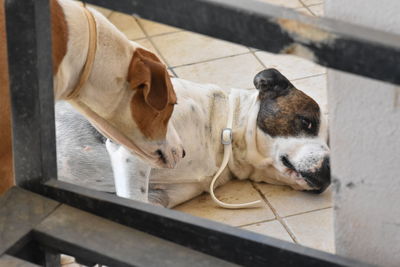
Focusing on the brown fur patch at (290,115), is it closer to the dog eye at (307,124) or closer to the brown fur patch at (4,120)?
the dog eye at (307,124)

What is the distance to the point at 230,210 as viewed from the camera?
10.8ft

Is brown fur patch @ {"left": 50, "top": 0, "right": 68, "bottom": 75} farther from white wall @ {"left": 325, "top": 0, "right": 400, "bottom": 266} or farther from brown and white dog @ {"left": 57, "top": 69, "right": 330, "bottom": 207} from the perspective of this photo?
white wall @ {"left": 325, "top": 0, "right": 400, "bottom": 266}

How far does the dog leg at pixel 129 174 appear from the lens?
10.2 ft

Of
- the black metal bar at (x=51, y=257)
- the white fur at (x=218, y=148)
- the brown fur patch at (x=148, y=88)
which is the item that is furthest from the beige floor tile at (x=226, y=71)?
the black metal bar at (x=51, y=257)

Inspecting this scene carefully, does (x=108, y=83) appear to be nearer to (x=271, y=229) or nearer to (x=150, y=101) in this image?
(x=150, y=101)

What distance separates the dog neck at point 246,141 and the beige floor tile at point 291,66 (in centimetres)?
59

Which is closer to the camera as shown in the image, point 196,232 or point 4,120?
point 196,232

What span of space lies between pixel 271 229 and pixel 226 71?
1.24 m

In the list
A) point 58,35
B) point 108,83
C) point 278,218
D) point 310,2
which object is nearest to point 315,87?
point 310,2

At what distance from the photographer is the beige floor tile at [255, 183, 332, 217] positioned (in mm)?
3288

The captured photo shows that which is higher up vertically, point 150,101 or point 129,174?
point 150,101

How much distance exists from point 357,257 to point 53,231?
0.54m

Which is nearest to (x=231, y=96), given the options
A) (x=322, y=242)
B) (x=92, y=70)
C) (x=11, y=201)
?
(x=322, y=242)

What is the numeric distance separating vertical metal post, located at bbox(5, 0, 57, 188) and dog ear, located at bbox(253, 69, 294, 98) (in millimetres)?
2053
